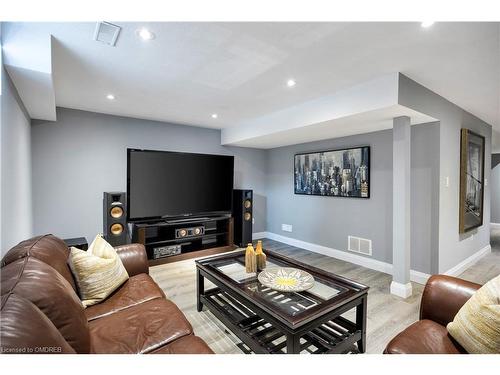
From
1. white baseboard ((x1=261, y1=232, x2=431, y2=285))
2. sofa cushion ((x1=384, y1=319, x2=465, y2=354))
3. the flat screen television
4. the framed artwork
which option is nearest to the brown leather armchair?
sofa cushion ((x1=384, y1=319, x2=465, y2=354))

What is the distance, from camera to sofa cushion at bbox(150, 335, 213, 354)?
117cm

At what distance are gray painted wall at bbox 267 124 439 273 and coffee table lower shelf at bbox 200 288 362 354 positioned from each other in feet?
6.54

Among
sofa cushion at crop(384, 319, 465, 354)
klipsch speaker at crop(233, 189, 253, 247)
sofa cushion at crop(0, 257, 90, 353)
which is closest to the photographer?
sofa cushion at crop(0, 257, 90, 353)

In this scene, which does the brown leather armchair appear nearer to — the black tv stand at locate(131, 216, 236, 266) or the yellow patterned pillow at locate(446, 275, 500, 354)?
the yellow patterned pillow at locate(446, 275, 500, 354)

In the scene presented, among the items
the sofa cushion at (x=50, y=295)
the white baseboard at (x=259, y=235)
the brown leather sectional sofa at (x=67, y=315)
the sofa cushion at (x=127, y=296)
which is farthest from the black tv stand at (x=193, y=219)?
the sofa cushion at (x=50, y=295)

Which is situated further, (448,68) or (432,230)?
(432,230)

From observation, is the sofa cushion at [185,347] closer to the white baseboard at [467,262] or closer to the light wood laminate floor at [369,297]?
the light wood laminate floor at [369,297]

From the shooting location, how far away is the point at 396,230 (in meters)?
2.78

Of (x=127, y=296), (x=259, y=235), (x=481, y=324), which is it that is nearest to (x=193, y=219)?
(x=259, y=235)
